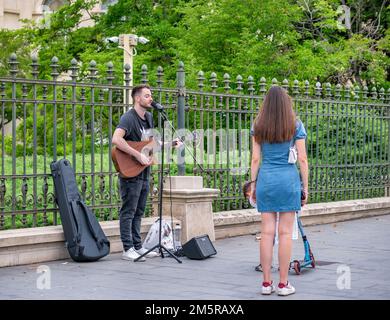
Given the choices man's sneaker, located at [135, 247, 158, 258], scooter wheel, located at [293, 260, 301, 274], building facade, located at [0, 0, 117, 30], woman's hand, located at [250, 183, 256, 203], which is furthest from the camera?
building facade, located at [0, 0, 117, 30]

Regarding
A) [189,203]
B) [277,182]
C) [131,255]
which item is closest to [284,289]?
[277,182]

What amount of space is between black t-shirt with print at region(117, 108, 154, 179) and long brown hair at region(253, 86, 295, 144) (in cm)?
261

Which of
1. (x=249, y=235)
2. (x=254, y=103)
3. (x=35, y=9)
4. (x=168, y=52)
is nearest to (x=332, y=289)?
(x=249, y=235)

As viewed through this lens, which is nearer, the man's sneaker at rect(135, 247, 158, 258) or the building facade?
the man's sneaker at rect(135, 247, 158, 258)

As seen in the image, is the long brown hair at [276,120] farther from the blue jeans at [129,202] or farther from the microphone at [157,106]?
the blue jeans at [129,202]

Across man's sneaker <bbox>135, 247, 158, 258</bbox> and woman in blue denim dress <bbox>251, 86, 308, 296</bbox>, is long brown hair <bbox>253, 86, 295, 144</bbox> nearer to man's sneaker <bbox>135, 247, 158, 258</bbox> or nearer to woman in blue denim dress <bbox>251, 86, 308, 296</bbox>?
woman in blue denim dress <bbox>251, 86, 308, 296</bbox>

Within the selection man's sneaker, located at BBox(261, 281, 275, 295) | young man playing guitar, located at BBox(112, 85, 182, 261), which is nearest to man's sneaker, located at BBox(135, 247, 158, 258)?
young man playing guitar, located at BBox(112, 85, 182, 261)

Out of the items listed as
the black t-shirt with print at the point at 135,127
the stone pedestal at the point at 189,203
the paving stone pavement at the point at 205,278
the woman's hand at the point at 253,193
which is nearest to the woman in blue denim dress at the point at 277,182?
the woman's hand at the point at 253,193

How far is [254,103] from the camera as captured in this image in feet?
44.0

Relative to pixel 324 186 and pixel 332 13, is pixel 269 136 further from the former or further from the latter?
pixel 332 13

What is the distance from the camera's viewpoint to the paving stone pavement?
7879 millimetres

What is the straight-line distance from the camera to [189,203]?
11.5 metres

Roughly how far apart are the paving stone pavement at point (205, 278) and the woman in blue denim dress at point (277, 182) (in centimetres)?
34

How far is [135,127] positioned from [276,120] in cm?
276
